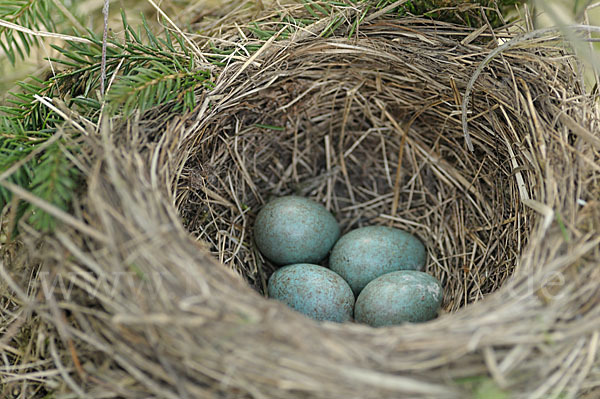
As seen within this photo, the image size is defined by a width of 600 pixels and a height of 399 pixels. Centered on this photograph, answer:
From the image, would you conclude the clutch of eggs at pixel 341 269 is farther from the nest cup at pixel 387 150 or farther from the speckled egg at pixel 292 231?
the nest cup at pixel 387 150

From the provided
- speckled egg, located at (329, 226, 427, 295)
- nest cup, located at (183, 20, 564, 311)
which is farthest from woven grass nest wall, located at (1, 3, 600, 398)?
speckled egg, located at (329, 226, 427, 295)

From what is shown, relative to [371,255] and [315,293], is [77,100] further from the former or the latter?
[371,255]

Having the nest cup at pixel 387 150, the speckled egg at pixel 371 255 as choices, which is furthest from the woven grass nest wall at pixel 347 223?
the speckled egg at pixel 371 255

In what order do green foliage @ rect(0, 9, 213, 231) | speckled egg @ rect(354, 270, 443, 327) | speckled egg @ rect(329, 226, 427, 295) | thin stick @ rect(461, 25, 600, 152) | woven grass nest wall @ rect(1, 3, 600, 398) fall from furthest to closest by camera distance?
speckled egg @ rect(329, 226, 427, 295)
speckled egg @ rect(354, 270, 443, 327)
thin stick @ rect(461, 25, 600, 152)
green foliage @ rect(0, 9, 213, 231)
woven grass nest wall @ rect(1, 3, 600, 398)

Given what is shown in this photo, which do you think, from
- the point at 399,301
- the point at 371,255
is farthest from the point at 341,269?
the point at 399,301

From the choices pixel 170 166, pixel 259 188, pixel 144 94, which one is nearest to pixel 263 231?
pixel 259 188

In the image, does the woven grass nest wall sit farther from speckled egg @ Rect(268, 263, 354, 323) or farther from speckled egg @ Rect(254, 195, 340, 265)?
speckled egg @ Rect(268, 263, 354, 323)

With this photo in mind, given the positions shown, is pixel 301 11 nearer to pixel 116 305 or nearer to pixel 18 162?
pixel 18 162
